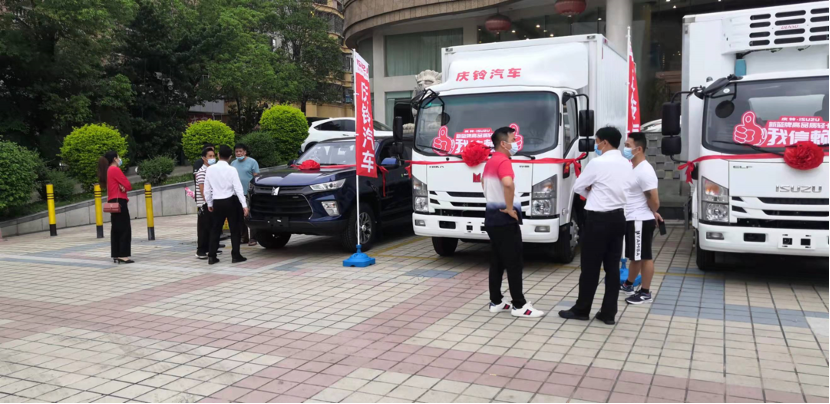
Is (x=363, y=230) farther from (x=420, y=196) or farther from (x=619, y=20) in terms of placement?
(x=619, y=20)

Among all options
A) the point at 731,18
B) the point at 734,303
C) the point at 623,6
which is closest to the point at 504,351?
the point at 734,303

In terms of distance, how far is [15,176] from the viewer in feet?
44.4

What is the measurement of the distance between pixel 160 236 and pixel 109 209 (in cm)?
379

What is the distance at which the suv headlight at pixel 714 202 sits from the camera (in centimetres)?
753

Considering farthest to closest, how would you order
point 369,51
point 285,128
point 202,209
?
point 369,51 < point 285,128 < point 202,209

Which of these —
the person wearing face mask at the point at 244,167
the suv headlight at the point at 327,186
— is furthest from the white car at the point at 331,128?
the suv headlight at the point at 327,186

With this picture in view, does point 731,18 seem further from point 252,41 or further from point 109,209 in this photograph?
point 252,41

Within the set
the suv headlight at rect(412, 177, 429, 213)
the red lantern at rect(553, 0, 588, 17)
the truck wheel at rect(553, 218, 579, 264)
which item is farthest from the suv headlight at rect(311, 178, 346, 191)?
the red lantern at rect(553, 0, 588, 17)

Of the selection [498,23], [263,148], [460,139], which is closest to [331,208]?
[460,139]

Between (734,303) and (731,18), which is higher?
(731,18)

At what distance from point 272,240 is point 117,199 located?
2567 mm

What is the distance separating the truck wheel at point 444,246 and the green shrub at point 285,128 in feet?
39.4

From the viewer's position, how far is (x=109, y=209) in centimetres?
976

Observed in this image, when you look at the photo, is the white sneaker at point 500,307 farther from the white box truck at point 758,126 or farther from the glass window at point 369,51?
the glass window at point 369,51
